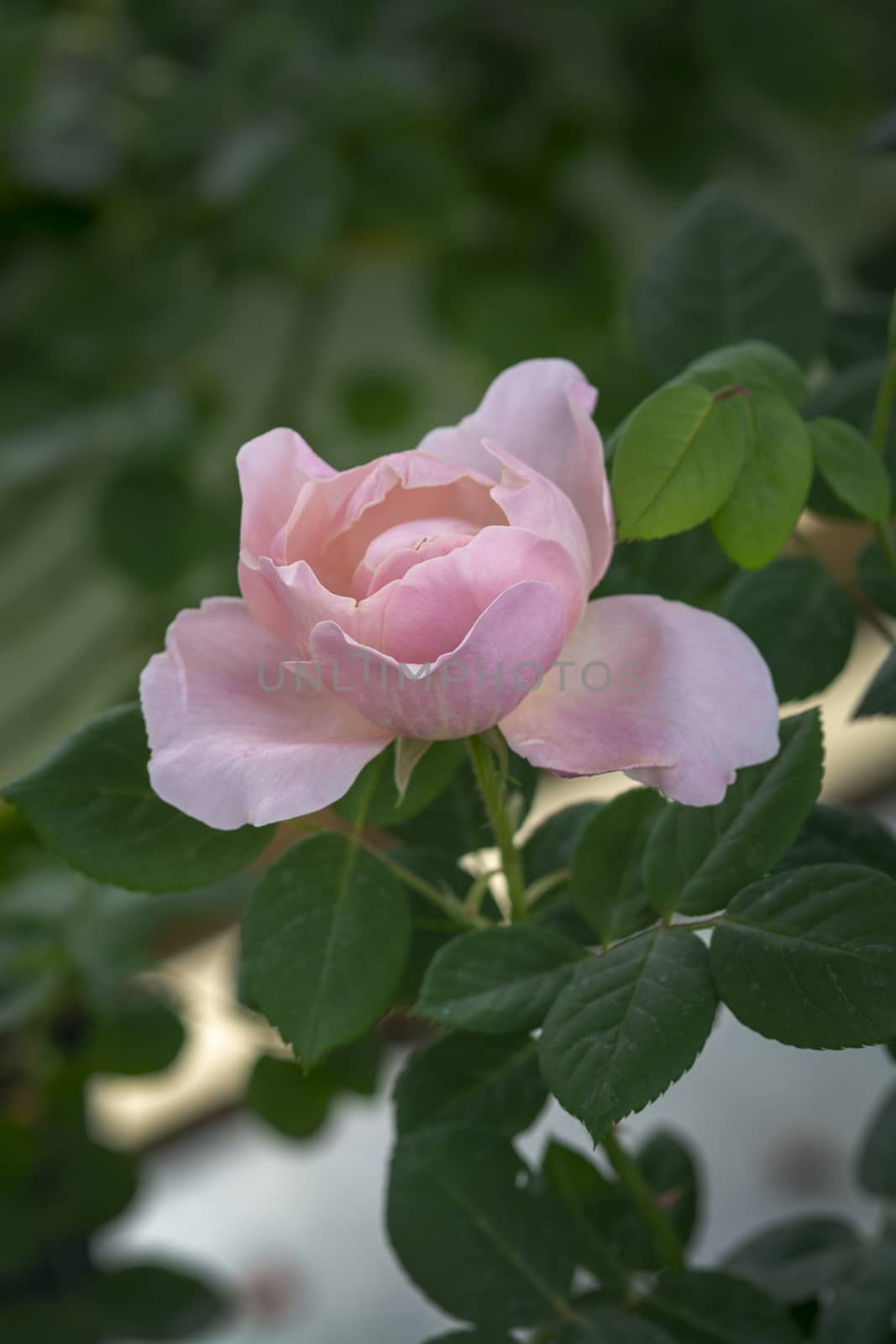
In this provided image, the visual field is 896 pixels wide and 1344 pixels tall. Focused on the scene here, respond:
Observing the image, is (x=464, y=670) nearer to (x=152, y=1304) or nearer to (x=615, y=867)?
(x=615, y=867)

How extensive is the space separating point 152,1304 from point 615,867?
1.39 feet

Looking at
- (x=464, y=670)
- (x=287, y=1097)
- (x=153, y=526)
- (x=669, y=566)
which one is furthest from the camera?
(x=153, y=526)

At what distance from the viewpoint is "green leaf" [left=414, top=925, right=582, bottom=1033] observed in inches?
10.6

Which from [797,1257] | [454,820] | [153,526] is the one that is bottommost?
[153,526]

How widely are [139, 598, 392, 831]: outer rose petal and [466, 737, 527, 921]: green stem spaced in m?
0.02

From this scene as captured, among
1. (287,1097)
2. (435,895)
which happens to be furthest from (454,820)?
(287,1097)

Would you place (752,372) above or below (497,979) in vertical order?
above

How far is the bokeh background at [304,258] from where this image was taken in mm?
883

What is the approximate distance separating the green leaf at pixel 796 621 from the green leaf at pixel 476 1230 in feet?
0.47

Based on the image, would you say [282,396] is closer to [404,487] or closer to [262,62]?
[262,62]

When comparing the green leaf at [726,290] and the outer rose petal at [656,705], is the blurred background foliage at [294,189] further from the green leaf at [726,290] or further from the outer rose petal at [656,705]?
the outer rose petal at [656,705]

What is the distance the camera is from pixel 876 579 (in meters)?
0.35

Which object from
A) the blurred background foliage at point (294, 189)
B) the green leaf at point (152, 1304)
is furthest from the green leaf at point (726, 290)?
the green leaf at point (152, 1304)

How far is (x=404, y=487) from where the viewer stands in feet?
0.83
